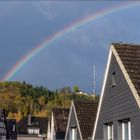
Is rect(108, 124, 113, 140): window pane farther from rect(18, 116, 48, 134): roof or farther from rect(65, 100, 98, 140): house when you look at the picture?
rect(18, 116, 48, 134): roof

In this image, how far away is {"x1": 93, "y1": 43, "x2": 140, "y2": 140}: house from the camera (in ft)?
56.9

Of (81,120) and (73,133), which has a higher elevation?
(81,120)

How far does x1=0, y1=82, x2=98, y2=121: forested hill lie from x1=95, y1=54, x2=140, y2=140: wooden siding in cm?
10551

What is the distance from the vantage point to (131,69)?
1862 cm

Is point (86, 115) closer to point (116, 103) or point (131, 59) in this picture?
point (116, 103)

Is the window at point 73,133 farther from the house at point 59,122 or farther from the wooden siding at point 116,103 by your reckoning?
the wooden siding at point 116,103

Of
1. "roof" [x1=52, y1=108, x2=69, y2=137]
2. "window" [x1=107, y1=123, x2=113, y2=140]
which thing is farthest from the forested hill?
"window" [x1=107, y1=123, x2=113, y2=140]

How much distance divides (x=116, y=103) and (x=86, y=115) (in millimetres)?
11644

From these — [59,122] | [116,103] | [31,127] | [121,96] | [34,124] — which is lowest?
[116,103]

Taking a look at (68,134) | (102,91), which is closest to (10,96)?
(68,134)

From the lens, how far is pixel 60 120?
135 ft

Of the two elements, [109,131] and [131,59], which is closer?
[131,59]

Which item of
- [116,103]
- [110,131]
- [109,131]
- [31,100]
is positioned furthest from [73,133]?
[31,100]

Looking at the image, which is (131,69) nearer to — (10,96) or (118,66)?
(118,66)
